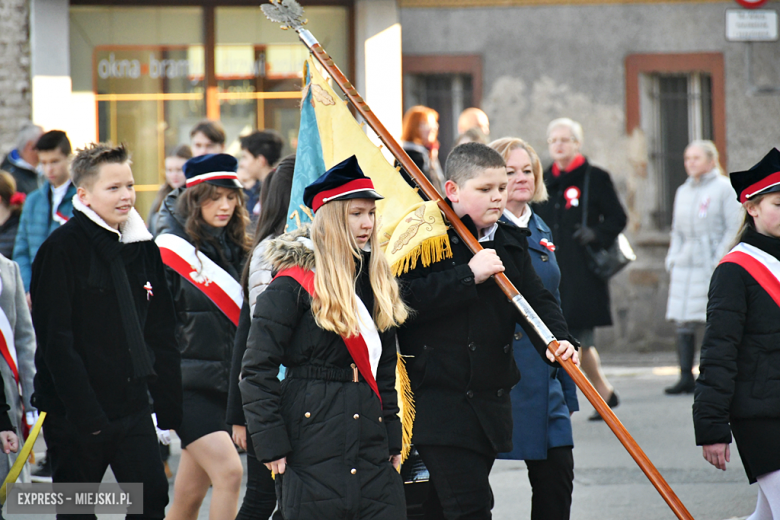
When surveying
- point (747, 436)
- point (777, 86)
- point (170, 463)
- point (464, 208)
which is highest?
point (777, 86)

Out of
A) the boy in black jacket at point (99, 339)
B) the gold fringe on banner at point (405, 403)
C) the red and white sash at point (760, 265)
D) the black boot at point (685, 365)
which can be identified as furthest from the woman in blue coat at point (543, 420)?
the black boot at point (685, 365)

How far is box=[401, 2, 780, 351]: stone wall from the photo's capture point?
40.3 feet

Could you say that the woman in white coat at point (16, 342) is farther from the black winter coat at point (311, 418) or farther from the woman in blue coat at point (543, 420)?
the woman in blue coat at point (543, 420)

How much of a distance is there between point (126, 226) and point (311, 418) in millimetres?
1499

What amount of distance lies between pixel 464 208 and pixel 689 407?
5.20 m

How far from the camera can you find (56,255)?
418cm

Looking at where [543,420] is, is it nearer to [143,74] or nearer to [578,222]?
[578,222]

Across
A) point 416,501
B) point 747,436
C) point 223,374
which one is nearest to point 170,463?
point 223,374

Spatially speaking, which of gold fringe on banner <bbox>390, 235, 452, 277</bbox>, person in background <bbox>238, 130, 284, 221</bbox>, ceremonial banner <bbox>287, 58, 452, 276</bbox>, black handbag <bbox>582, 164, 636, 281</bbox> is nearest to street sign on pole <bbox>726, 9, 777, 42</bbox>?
black handbag <bbox>582, 164, 636, 281</bbox>

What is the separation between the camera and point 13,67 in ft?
37.4

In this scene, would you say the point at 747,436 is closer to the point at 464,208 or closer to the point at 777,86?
the point at 464,208

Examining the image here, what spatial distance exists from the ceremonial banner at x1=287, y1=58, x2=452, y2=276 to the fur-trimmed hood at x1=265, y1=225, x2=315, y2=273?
572 millimetres

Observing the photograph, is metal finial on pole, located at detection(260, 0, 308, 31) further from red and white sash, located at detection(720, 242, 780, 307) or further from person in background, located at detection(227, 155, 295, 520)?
red and white sash, located at detection(720, 242, 780, 307)

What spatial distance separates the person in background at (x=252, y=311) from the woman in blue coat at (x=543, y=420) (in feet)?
3.52
